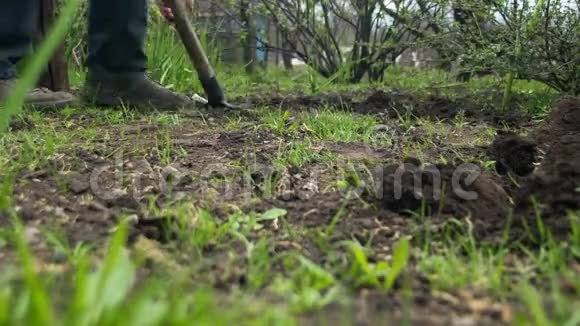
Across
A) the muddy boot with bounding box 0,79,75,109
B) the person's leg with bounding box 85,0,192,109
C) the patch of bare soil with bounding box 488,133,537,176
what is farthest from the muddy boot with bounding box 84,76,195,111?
the patch of bare soil with bounding box 488,133,537,176

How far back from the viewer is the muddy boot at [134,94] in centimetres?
301

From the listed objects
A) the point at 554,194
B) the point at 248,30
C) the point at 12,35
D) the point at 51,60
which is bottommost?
the point at 554,194

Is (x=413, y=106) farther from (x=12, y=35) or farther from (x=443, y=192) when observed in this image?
(x=12, y=35)

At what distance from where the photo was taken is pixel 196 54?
10.0 ft

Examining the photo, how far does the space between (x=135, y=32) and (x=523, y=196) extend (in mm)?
2198

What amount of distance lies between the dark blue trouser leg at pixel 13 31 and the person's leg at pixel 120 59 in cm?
37

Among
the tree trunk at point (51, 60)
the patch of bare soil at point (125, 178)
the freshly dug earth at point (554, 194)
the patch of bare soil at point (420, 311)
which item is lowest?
the patch of bare soil at point (420, 311)

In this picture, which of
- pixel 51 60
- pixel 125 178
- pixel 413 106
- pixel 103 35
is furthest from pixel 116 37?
pixel 413 106

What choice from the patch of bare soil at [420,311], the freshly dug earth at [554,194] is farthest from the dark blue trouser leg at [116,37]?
the patch of bare soil at [420,311]

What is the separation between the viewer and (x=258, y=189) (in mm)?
1642

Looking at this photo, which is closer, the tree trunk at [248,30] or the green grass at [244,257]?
the green grass at [244,257]

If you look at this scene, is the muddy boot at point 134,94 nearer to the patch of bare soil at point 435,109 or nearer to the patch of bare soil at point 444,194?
the patch of bare soil at point 435,109

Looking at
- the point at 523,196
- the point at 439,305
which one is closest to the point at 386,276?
the point at 439,305

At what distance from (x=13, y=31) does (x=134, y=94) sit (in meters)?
0.71
